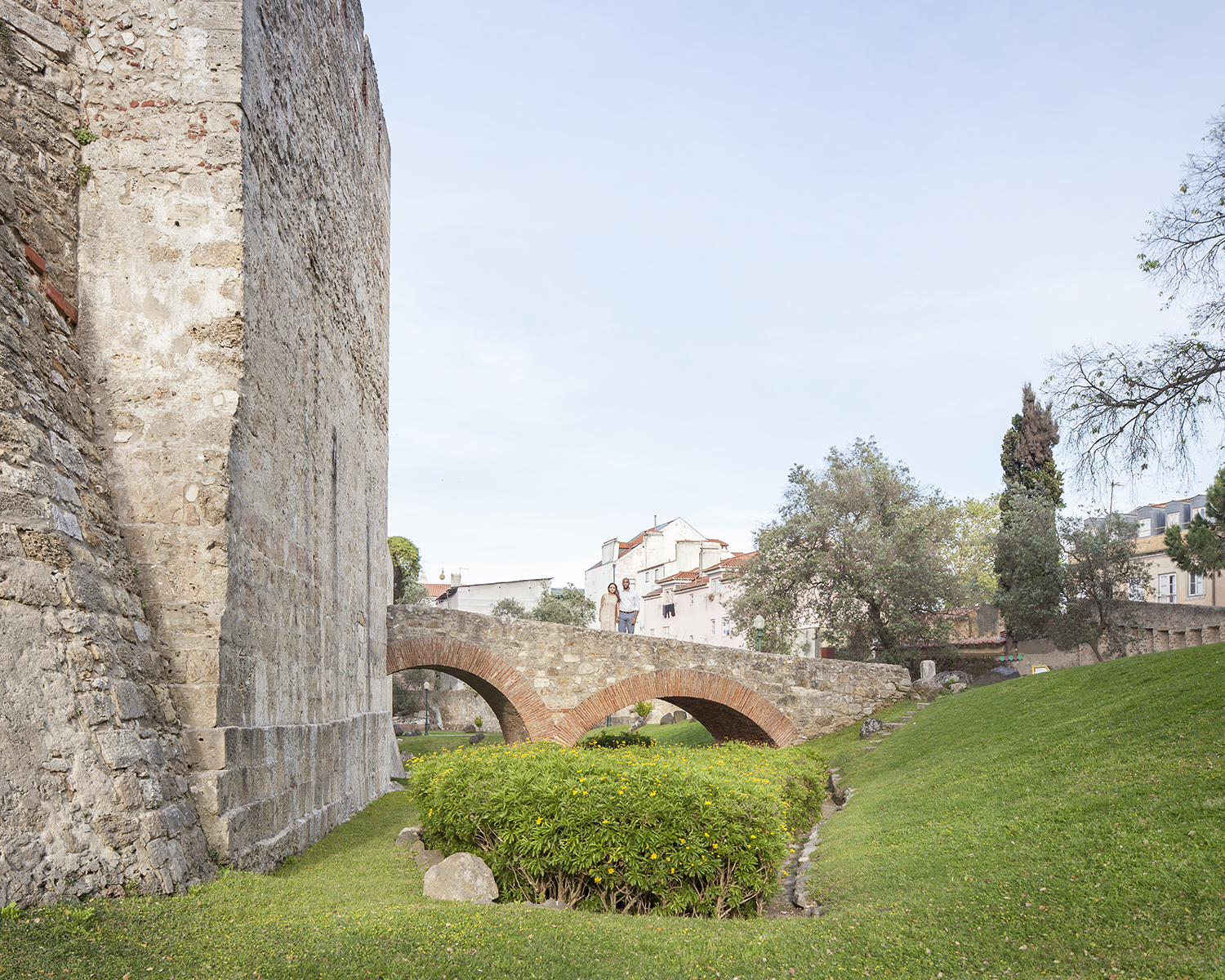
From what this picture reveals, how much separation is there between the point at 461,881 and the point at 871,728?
41.6 ft

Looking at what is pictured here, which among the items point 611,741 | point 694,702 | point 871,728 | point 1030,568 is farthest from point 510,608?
point 871,728

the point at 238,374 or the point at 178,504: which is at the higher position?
the point at 238,374

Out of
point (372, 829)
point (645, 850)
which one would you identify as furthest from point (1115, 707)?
point (372, 829)

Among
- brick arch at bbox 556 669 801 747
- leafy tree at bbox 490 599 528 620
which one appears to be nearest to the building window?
brick arch at bbox 556 669 801 747

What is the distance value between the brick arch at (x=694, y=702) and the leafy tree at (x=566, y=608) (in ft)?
80.3

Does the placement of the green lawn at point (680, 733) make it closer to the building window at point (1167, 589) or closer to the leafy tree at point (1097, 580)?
the leafy tree at point (1097, 580)

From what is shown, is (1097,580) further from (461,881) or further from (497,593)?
(497,593)

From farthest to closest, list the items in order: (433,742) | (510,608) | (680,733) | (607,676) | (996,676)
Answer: (510,608)
(433,742)
(680,733)
(996,676)
(607,676)

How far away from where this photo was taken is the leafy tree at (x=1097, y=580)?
24766 millimetres

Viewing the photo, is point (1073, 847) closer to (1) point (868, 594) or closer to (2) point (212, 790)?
(2) point (212, 790)

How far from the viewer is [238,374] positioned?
661 centimetres

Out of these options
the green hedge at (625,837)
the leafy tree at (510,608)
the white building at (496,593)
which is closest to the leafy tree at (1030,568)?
the green hedge at (625,837)

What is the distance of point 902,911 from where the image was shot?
6.00 metres

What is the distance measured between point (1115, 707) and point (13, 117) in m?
11.5
